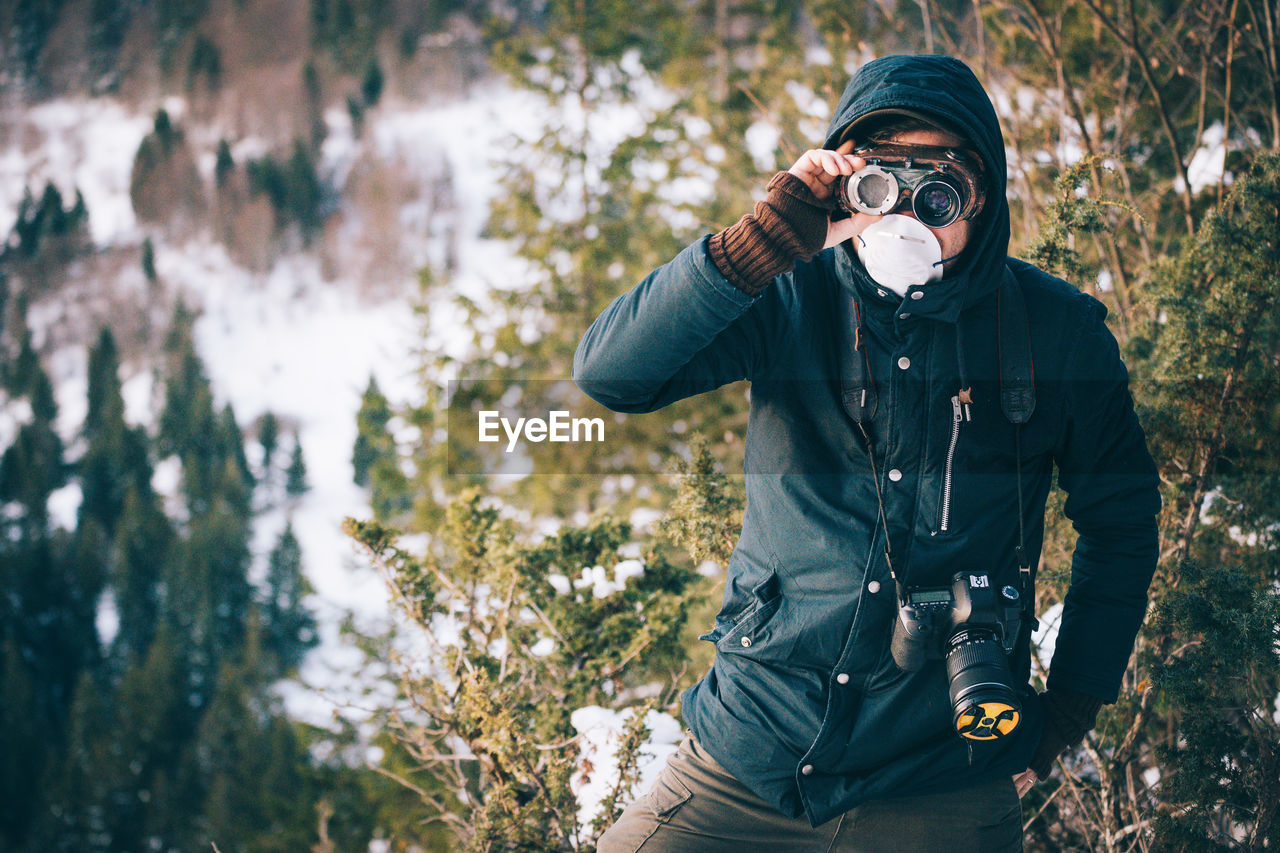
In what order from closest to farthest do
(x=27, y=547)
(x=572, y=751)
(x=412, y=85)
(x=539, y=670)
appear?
(x=572, y=751) → (x=539, y=670) → (x=27, y=547) → (x=412, y=85)

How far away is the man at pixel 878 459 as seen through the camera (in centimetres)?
154

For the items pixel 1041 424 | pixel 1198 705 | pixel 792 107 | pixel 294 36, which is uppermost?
pixel 294 36

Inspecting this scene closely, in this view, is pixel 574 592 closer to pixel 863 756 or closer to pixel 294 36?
pixel 863 756

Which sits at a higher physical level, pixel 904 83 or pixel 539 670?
pixel 904 83

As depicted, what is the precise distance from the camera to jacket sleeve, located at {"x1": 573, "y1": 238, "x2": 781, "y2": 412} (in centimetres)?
148

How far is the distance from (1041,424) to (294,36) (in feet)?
329

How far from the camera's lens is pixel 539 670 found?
9.57 ft

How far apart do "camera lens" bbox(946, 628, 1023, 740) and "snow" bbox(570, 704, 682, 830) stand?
1.01m

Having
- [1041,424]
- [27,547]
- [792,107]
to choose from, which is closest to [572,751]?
[1041,424]

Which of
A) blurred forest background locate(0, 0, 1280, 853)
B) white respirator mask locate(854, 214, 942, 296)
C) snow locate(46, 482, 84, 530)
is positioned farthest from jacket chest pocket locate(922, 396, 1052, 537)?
snow locate(46, 482, 84, 530)

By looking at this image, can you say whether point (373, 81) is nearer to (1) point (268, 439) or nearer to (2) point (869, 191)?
(1) point (268, 439)

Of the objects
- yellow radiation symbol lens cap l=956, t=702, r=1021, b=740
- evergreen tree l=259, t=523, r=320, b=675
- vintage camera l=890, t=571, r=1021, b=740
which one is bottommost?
evergreen tree l=259, t=523, r=320, b=675

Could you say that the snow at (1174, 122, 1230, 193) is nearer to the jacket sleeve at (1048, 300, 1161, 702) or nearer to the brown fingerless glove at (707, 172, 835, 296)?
the jacket sleeve at (1048, 300, 1161, 702)

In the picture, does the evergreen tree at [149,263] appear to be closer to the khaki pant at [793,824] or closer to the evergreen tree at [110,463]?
the evergreen tree at [110,463]
